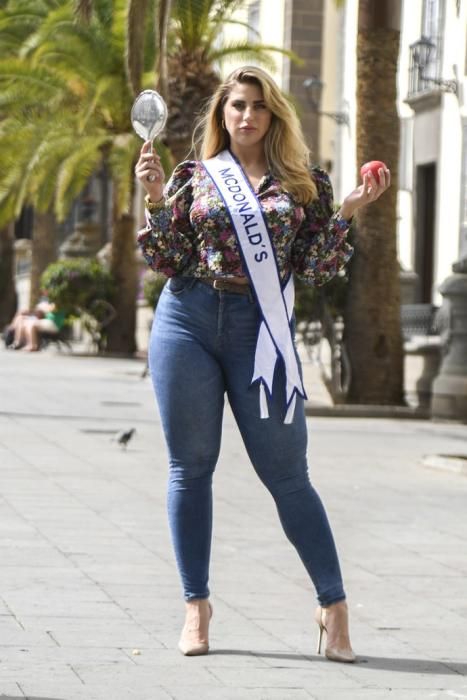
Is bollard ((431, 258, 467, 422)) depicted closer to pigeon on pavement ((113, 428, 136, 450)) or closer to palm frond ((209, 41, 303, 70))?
pigeon on pavement ((113, 428, 136, 450))

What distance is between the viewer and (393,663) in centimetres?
540

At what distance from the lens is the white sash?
530 cm

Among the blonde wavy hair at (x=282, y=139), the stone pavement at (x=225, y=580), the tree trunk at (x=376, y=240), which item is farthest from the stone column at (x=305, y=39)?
the blonde wavy hair at (x=282, y=139)

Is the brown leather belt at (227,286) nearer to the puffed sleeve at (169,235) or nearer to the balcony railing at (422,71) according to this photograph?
the puffed sleeve at (169,235)

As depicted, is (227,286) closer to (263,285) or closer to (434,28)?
(263,285)

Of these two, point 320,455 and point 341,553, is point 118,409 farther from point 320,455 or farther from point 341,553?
point 341,553

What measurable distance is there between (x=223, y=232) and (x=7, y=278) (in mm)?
34827

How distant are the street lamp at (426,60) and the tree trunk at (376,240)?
797 centimetres

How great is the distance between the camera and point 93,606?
6.13 meters

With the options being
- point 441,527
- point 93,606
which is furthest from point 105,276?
point 93,606

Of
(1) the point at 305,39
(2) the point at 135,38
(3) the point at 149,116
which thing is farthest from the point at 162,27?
(1) the point at 305,39

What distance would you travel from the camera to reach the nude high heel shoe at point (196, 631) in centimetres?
539

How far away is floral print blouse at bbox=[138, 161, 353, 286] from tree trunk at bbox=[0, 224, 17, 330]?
34364 mm

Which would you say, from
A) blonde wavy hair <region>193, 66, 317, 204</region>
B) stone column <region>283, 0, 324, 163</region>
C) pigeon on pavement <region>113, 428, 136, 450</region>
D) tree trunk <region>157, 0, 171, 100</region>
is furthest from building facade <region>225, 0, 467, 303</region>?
blonde wavy hair <region>193, 66, 317, 204</region>
